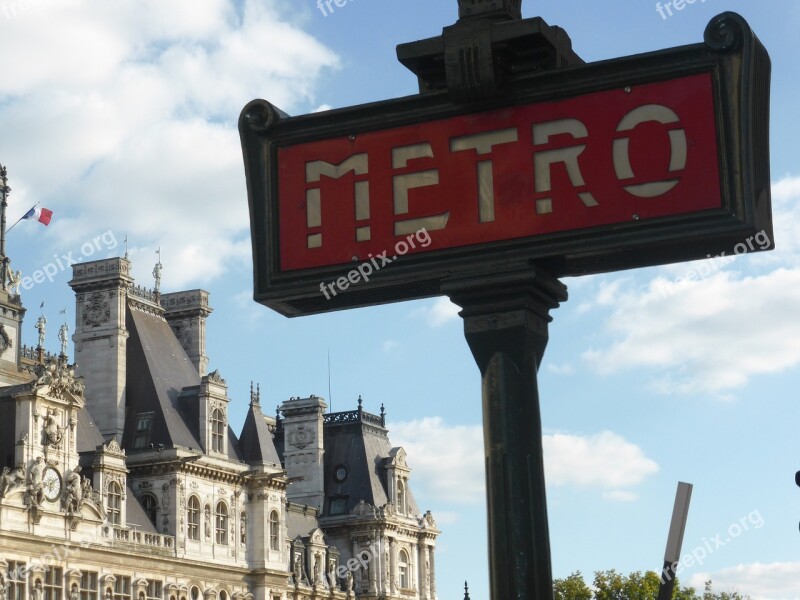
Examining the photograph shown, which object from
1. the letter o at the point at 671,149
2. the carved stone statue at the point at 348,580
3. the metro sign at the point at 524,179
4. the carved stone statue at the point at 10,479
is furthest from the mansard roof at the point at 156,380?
the letter o at the point at 671,149

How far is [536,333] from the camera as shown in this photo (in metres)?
6.96

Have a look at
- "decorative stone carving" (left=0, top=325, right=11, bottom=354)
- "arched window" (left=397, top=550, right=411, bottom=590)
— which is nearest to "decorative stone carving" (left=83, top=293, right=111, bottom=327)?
"decorative stone carving" (left=0, top=325, right=11, bottom=354)

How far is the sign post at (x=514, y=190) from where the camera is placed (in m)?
6.50

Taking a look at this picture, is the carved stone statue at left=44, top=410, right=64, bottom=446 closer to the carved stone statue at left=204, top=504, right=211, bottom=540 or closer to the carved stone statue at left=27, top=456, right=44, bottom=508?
the carved stone statue at left=27, top=456, right=44, bottom=508

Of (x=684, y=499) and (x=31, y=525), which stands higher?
(x=31, y=525)

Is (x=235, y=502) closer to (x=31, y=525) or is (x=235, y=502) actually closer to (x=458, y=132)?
(x=31, y=525)

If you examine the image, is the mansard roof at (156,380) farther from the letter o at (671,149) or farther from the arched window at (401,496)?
the letter o at (671,149)

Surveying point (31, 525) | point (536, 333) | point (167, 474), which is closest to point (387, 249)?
point (536, 333)

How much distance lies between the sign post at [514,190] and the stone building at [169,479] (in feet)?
156

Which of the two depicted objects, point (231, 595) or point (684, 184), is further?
point (231, 595)

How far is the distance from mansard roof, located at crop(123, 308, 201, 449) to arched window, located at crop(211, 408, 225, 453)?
1.08 metres

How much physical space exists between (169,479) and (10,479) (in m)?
10.7

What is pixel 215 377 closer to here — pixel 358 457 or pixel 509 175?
pixel 358 457

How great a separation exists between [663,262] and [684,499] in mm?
1247
